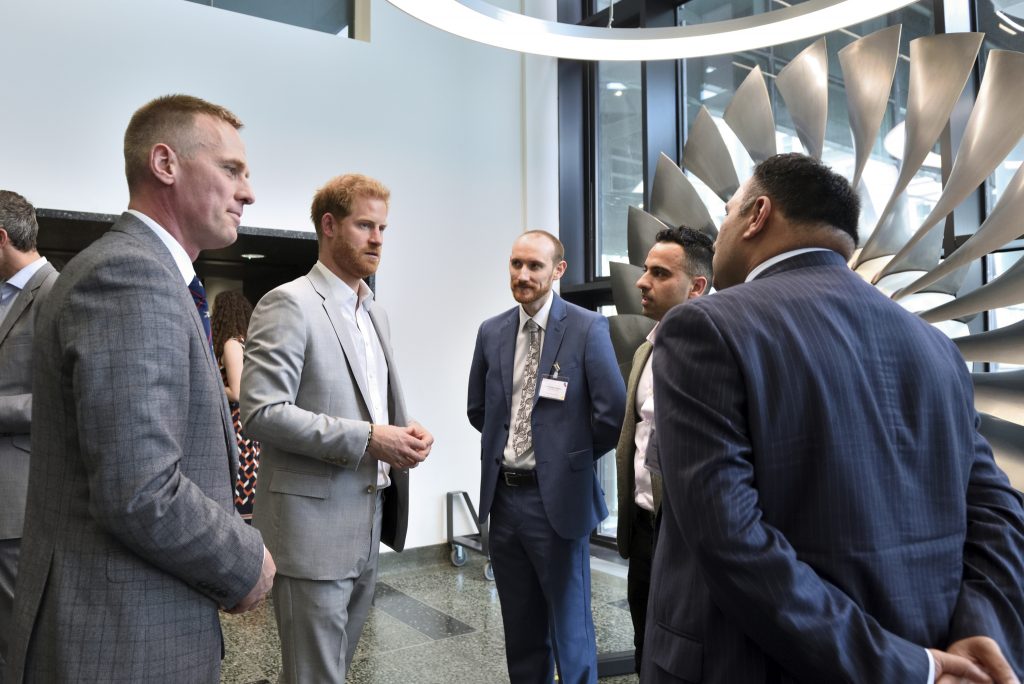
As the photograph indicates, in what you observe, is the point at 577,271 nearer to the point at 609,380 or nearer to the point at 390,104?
the point at 390,104

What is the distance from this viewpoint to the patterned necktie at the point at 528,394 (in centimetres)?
257

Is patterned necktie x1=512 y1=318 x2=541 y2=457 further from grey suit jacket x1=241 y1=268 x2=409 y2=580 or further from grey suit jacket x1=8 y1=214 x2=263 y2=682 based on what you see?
grey suit jacket x1=8 y1=214 x2=263 y2=682

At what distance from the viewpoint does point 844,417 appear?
1.12 meters

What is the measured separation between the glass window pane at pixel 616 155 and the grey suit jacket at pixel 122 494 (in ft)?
13.5

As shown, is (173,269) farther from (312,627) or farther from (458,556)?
(458,556)

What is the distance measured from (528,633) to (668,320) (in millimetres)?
1661

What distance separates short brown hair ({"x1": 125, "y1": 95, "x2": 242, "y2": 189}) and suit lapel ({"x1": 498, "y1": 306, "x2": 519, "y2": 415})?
59.4 inches

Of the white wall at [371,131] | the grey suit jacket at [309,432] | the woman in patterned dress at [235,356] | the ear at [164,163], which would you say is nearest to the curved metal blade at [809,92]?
the grey suit jacket at [309,432]

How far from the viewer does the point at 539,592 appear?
2.54 metres

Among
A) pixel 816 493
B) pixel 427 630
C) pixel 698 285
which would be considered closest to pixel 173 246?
pixel 816 493

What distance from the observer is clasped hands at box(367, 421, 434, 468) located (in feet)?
6.37

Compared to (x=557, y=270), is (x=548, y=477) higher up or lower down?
lower down

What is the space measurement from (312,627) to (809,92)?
200cm

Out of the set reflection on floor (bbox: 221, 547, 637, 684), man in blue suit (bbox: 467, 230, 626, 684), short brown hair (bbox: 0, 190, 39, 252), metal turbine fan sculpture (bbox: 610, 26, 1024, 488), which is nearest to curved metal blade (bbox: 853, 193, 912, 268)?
metal turbine fan sculpture (bbox: 610, 26, 1024, 488)
